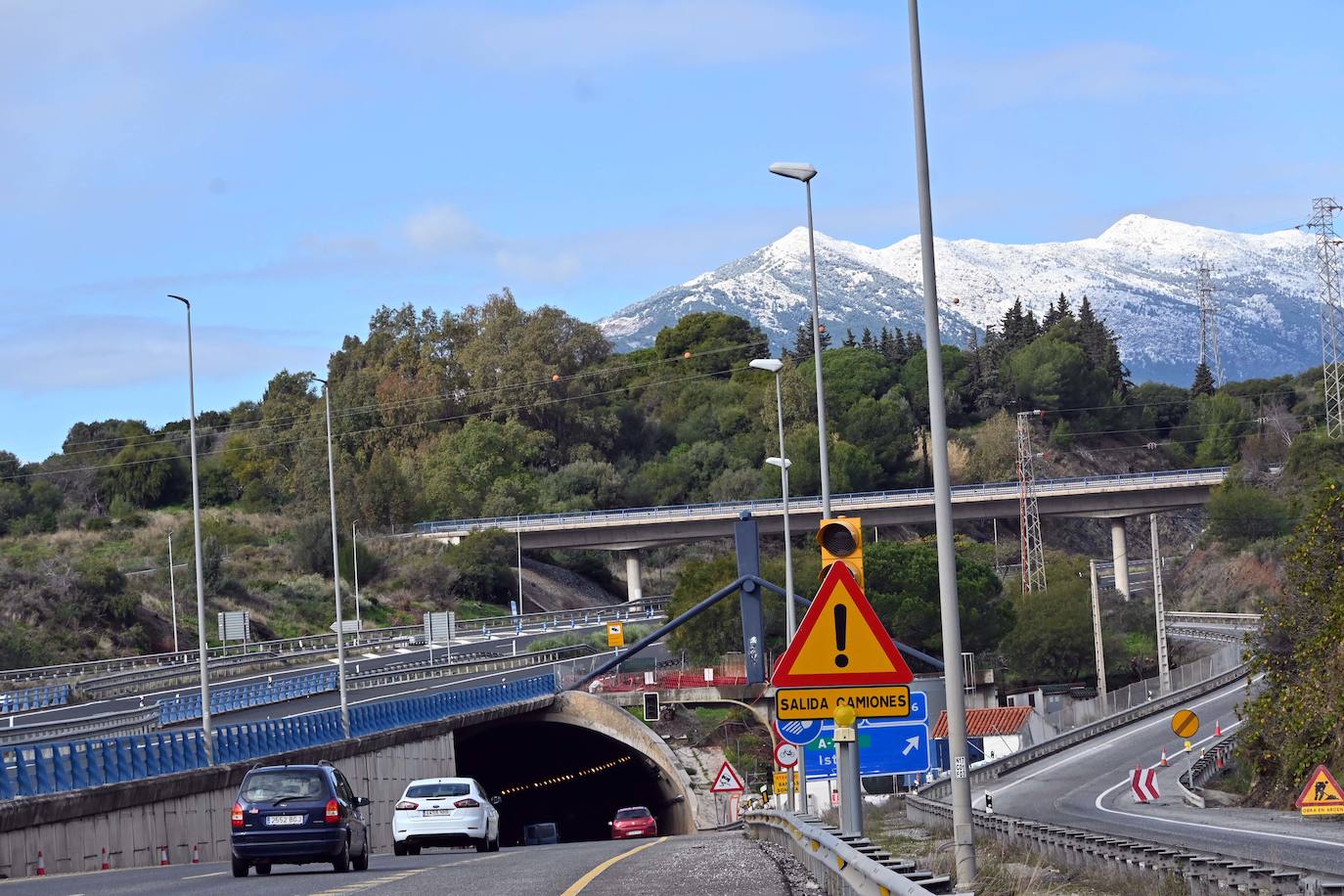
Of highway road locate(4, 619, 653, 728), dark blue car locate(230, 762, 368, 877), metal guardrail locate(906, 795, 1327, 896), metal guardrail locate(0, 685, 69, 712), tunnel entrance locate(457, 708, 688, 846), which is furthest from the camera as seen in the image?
tunnel entrance locate(457, 708, 688, 846)

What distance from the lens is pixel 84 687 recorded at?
240 ft

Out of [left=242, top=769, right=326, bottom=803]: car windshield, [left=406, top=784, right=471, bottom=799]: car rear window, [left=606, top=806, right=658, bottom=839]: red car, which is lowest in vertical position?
[left=606, top=806, right=658, bottom=839]: red car

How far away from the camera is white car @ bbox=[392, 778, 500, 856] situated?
33.2 metres

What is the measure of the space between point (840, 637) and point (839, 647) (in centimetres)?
8

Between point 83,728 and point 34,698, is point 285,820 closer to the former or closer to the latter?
point 83,728

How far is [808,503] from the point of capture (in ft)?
430

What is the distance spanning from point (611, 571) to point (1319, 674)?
11455cm

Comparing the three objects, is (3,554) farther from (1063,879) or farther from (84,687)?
(1063,879)

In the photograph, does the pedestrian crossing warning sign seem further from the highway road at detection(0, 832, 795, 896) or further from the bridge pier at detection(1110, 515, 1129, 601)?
the bridge pier at detection(1110, 515, 1129, 601)

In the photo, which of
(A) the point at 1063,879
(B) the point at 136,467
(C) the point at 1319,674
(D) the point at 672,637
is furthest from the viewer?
Answer: (B) the point at 136,467

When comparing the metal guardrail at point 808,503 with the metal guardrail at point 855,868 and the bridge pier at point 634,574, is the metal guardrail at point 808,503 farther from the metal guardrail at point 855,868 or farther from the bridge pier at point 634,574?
the metal guardrail at point 855,868

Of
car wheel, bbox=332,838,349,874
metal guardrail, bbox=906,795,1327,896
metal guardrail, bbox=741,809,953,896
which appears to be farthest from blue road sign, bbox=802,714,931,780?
car wheel, bbox=332,838,349,874

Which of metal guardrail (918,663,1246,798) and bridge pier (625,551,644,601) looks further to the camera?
bridge pier (625,551,644,601)

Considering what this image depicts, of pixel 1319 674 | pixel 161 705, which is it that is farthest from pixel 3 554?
pixel 1319 674
